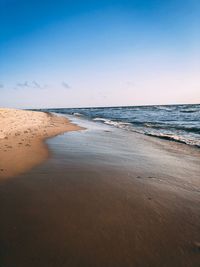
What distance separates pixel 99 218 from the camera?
9.13 ft

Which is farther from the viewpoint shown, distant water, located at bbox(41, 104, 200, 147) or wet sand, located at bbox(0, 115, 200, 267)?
distant water, located at bbox(41, 104, 200, 147)

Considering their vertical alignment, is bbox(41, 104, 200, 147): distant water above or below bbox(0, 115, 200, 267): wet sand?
below

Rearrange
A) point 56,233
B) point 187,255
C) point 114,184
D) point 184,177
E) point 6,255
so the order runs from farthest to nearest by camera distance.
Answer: point 184,177 → point 114,184 → point 56,233 → point 187,255 → point 6,255

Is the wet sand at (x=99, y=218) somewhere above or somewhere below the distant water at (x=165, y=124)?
above

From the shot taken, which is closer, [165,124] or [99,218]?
[99,218]

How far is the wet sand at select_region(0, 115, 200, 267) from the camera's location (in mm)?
2084

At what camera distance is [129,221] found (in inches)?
108

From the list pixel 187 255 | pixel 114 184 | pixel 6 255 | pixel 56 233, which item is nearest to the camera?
pixel 6 255

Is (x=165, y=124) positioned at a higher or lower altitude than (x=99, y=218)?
lower

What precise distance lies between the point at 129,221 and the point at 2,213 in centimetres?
187

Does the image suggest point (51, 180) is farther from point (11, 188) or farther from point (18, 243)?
point (18, 243)

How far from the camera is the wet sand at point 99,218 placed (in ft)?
6.84

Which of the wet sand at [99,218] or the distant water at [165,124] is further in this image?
the distant water at [165,124]

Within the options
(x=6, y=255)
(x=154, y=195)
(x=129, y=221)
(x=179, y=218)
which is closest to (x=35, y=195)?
(x=6, y=255)
